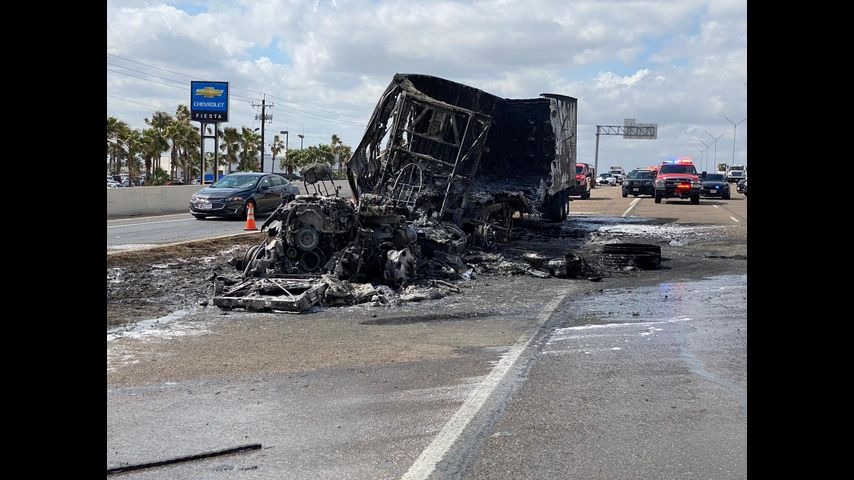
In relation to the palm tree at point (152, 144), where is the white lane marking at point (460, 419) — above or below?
below

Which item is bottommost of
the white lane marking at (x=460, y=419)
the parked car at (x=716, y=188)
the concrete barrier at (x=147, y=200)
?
the white lane marking at (x=460, y=419)

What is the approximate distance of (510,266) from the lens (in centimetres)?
1401

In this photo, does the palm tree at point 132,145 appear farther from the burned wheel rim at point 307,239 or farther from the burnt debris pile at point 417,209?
the burned wheel rim at point 307,239

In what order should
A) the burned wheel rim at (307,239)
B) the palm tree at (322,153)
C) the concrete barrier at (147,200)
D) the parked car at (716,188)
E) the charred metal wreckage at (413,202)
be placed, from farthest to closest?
the palm tree at (322,153), the parked car at (716,188), the concrete barrier at (147,200), the burned wheel rim at (307,239), the charred metal wreckage at (413,202)


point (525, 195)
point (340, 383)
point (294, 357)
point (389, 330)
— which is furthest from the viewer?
point (525, 195)

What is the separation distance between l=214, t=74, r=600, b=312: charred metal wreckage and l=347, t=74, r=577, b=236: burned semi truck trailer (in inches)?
1.0

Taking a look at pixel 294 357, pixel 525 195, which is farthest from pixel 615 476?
pixel 525 195

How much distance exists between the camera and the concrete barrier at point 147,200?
2934 centimetres

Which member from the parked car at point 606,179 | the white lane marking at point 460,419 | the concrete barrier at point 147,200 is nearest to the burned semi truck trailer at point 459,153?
the white lane marking at point 460,419

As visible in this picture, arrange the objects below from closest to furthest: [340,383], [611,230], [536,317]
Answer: [340,383] → [536,317] → [611,230]

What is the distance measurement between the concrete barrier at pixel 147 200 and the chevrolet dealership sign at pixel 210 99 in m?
24.8
